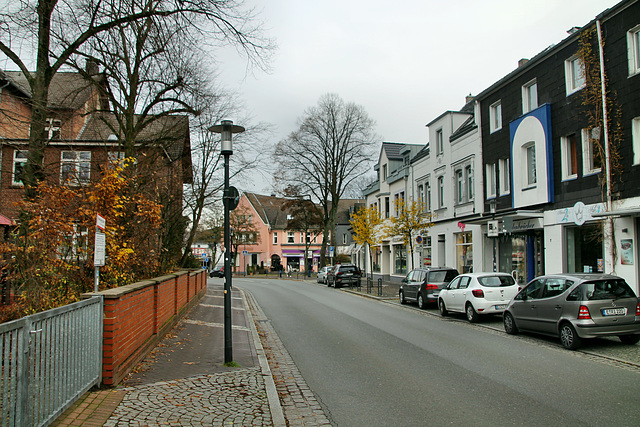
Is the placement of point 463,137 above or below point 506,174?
above

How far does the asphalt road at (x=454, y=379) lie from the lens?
6020 mm

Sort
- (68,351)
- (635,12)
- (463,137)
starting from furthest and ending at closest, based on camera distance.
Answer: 1. (463,137)
2. (635,12)
3. (68,351)

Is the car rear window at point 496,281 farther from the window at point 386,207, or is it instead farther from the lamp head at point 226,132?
the window at point 386,207

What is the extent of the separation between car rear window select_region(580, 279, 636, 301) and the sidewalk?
20.3ft

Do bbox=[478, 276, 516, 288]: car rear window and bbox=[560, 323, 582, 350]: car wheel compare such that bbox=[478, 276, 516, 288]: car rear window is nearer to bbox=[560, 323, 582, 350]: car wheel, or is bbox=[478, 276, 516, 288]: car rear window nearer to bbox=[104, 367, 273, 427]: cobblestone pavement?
bbox=[560, 323, 582, 350]: car wheel

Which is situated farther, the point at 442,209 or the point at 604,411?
the point at 442,209

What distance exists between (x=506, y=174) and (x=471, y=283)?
8.94 m

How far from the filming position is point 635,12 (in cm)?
1503

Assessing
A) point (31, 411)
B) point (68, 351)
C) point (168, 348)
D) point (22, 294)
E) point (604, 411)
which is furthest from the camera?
point (168, 348)

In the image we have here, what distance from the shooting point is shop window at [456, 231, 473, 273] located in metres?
26.4

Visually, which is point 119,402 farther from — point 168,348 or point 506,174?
point 506,174

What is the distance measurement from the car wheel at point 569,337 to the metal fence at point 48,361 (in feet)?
29.0

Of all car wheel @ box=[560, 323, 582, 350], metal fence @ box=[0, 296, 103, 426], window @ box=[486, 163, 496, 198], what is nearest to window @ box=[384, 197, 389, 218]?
window @ box=[486, 163, 496, 198]

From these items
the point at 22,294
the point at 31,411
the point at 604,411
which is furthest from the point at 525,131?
the point at 31,411
